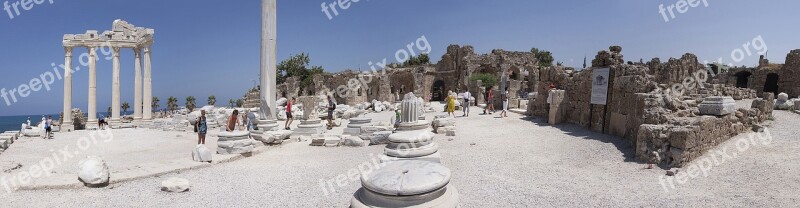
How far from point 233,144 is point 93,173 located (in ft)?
11.1

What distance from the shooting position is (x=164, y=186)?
6.42 m

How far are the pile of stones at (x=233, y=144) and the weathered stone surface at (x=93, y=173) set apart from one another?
3.12 metres

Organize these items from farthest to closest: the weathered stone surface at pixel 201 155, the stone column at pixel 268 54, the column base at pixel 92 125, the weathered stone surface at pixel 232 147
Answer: the column base at pixel 92 125 < the stone column at pixel 268 54 < the weathered stone surface at pixel 232 147 < the weathered stone surface at pixel 201 155

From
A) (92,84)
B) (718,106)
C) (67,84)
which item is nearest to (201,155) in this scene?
(718,106)

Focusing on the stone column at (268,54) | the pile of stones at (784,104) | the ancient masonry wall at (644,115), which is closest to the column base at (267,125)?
the stone column at (268,54)

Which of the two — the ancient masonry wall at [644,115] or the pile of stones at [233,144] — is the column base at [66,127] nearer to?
the pile of stones at [233,144]

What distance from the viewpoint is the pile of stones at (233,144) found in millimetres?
9734

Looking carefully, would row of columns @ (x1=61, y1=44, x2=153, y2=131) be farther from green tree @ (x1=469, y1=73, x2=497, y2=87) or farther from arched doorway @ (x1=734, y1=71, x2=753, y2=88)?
arched doorway @ (x1=734, y1=71, x2=753, y2=88)

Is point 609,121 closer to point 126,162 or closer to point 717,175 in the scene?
point 717,175

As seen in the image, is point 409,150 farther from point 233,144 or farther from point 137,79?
point 137,79

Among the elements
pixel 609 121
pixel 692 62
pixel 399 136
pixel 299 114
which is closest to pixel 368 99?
pixel 299 114

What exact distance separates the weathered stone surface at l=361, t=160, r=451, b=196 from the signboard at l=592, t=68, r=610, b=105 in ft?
32.7

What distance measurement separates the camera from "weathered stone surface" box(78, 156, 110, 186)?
6.48 m

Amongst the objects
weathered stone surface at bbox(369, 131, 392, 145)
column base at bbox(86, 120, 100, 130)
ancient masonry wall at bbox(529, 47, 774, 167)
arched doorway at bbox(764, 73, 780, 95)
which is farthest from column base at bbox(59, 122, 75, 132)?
arched doorway at bbox(764, 73, 780, 95)
